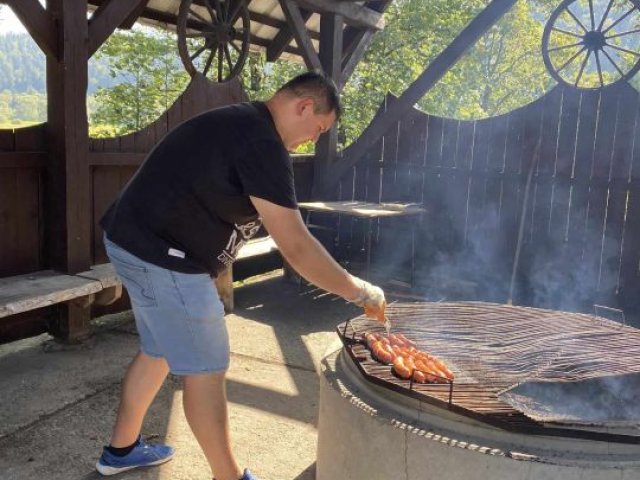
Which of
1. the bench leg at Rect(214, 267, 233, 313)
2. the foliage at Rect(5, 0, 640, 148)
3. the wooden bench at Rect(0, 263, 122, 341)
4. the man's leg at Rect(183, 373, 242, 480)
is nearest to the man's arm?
the man's leg at Rect(183, 373, 242, 480)

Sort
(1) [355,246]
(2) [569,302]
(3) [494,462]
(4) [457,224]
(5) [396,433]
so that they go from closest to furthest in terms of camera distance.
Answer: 1. (3) [494,462]
2. (5) [396,433]
3. (2) [569,302]
4. (4) [457,224]
5. (1) [355,246]

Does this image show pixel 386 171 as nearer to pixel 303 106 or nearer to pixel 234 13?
pixel 234 13

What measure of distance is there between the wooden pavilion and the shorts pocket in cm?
175

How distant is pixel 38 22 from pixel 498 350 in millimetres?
3743

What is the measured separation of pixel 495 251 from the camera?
667cm

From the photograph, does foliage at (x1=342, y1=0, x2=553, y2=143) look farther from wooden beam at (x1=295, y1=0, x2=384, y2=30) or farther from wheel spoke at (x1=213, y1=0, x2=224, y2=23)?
wheel spoke at (x1=213, y1=0, x2=224, y2=23)

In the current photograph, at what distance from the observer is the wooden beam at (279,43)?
26.1 feet

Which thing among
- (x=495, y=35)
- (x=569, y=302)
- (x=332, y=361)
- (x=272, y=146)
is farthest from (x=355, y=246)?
(x=495, y=35)

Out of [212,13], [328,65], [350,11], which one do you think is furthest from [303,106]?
[350,11]

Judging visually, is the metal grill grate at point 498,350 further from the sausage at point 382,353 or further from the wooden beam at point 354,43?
the wooden beam at point 354,43

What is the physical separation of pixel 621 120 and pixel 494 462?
4903 millimetres

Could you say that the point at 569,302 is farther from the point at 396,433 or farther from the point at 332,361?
the point at 396,433

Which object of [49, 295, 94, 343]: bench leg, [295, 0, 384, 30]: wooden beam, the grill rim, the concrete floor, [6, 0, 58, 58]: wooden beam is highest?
[295, 0, 384, 30]: wooden beam

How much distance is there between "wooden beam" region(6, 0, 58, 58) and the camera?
13.6ft
